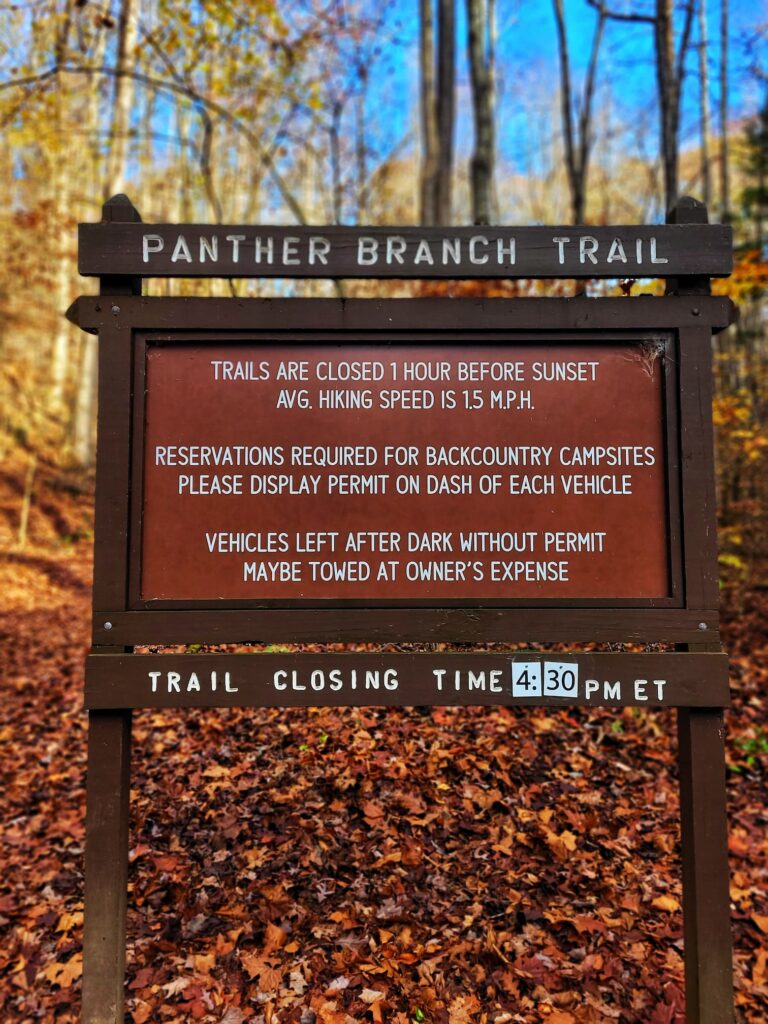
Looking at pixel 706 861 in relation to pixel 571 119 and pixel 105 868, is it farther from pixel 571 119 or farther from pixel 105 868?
pixel 571 119

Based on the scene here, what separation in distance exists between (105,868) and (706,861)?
257 centimetres

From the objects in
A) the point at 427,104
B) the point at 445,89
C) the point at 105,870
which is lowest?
the point at 105,870

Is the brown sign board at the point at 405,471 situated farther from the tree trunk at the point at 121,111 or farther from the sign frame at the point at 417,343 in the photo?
the tree trunk at the point at 121,111

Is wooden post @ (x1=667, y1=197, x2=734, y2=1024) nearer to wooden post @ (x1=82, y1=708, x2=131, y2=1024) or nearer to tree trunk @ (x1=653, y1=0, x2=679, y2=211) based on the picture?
wooden post @ (x1=82, y1=708, x2=131, y2=1024)

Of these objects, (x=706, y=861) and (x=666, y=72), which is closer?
(x=706, y=861)

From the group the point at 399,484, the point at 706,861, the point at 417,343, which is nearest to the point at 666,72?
the point at 417,343

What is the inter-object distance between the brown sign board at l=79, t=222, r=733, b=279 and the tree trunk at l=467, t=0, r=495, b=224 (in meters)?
7.70

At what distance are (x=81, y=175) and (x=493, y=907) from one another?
3041cm

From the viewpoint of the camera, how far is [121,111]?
560 inches

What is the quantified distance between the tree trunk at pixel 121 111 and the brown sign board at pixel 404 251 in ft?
41.1

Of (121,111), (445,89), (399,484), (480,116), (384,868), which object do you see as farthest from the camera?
(121,111)

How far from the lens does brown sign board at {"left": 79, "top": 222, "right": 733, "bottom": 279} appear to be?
298 centimetres

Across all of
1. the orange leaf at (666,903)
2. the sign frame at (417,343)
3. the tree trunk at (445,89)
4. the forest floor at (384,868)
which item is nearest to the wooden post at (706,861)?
the sign frame at (417,343)

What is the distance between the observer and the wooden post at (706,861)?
2.79 m
